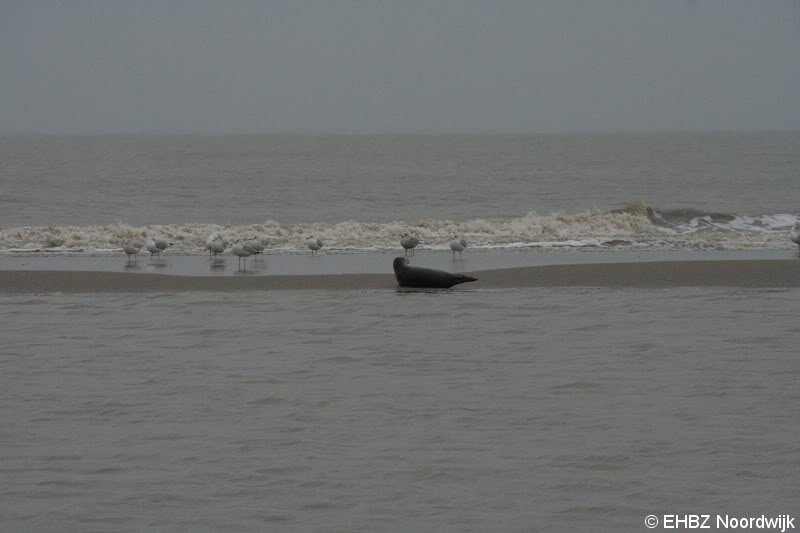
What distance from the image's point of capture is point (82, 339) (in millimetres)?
11461

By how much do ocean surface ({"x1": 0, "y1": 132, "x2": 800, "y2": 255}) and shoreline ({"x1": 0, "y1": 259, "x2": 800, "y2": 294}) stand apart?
14.1ft

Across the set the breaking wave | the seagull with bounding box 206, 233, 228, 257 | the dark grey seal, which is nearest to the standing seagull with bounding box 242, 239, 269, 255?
the seagull with bounding box 206, 233, 228, 257

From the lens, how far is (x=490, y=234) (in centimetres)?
2438

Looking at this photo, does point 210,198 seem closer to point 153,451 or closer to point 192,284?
point 192,284

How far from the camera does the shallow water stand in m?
6.54

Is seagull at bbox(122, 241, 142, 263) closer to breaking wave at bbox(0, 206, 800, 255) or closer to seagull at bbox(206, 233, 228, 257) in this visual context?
seagull at bbox(206, 233, 228, 257)

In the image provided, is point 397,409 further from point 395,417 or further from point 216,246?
point 216,246

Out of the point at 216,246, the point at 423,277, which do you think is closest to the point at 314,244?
the point at 216,246

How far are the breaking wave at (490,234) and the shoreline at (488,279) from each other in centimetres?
425

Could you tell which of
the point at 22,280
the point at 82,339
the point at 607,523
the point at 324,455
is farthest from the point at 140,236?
the point at 607,523

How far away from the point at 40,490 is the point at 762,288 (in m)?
10.5

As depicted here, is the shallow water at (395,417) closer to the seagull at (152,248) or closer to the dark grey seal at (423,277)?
the dark grey seal at (423,277)

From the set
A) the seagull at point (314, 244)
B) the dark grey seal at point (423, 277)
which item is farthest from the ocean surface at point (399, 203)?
the dark grey seal at point (423, 277)

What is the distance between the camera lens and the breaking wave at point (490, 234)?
69.8 feet
